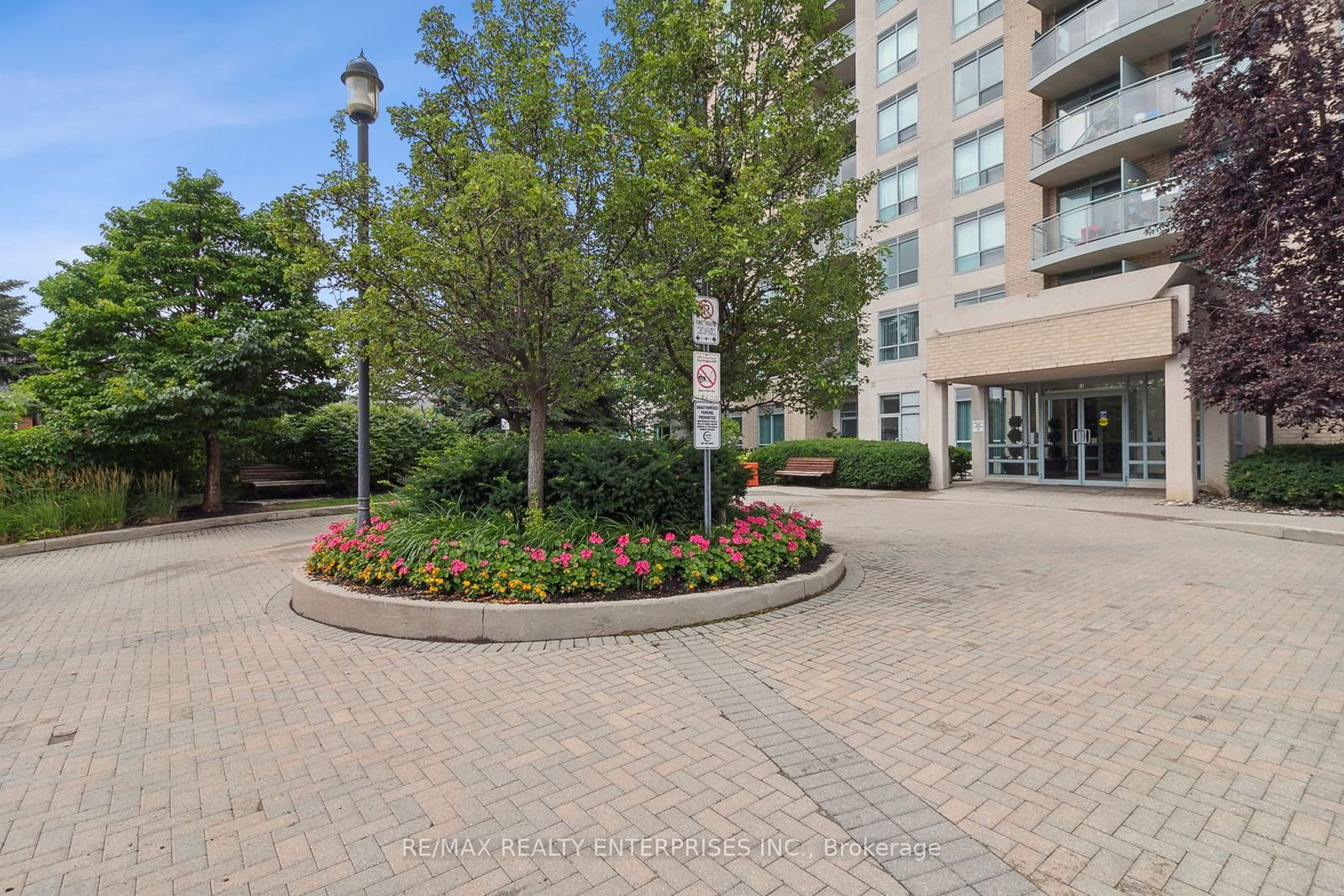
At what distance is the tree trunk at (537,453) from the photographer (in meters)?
6.61

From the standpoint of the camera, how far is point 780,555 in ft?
21.7

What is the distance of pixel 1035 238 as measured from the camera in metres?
19.7

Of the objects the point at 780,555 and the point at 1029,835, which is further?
the point at 780,555

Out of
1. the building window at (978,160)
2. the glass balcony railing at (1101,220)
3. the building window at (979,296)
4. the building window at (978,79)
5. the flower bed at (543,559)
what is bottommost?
the flower bed at (543,559)

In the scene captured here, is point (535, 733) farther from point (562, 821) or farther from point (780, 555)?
point (780, 555)

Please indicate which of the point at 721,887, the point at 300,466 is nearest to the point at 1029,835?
the point at 721,887

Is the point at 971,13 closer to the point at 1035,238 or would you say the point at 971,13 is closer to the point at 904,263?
the point at 904,263

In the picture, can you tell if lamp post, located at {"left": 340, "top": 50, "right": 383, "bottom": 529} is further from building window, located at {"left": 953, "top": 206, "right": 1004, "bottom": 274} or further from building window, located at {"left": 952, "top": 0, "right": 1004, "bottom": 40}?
building window, located at {"left": 952, "top": 0, "right": 1004, "bottom": 40}

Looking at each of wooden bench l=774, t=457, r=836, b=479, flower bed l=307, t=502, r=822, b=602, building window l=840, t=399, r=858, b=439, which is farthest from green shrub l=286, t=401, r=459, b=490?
building window l=840, t=399, r=858, b=439

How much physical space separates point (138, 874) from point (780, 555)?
5249 mm

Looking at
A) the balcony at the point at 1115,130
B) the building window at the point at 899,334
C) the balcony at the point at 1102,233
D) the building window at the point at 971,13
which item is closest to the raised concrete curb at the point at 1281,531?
the balcony at the point at 1102,233

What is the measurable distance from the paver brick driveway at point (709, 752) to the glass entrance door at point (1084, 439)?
13455mm

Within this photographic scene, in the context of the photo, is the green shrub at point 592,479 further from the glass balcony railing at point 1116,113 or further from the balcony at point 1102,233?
the glass balcony railing at point 1116,113

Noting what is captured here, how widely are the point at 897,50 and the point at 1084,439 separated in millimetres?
17219
